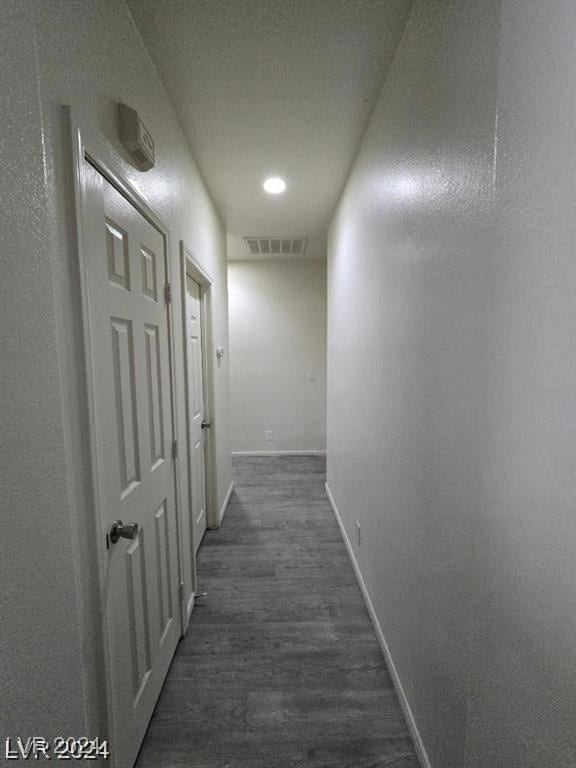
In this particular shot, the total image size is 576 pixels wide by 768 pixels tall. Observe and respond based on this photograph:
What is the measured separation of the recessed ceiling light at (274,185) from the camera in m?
2.33

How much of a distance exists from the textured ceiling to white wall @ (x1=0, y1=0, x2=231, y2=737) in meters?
0.40

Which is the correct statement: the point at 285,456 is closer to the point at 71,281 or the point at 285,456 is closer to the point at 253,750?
the point at 253,750

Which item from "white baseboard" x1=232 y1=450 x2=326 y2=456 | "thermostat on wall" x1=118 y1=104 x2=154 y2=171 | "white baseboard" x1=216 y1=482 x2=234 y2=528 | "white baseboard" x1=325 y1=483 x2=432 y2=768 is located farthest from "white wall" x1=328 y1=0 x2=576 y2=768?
"white baseboard" x1=232 y1=450 x2=326 y2=456

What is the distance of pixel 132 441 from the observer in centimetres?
117

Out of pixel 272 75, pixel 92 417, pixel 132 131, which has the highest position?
pixel 272 75

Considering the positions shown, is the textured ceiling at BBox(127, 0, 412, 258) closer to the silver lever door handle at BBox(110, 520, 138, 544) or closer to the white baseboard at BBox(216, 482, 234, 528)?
the silver lever door handle at BBox(110, 520, 138, 544)

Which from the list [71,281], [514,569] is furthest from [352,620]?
[71,281]

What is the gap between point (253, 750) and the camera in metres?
1.19

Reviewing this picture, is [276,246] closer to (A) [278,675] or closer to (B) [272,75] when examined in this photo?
(B) [272,75]

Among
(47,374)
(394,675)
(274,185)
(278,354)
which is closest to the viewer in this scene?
(47,374)

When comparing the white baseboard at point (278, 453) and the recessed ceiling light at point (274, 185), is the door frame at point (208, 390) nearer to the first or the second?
the recessed ceiling light at point (274, 185)

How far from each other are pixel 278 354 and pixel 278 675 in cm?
350

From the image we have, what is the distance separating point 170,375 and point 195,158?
146cm

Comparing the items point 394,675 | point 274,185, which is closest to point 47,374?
point 394,675
